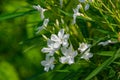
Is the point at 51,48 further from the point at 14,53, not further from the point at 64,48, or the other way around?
the point at 14,53

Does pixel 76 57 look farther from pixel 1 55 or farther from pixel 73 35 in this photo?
pixel 1 55

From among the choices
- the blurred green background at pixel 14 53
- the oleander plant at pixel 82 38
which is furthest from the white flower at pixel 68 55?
the blurred green background at pixel 14 53

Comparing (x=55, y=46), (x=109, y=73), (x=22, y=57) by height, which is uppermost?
(x=55, y=46)

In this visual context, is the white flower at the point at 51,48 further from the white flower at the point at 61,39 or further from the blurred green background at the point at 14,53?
the blurred green background at the point at 14,53

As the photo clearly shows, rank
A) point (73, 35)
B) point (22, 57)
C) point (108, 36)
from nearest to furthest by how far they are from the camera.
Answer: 1. point (108, 36)
2. point (73, 35)
3. point (22, 57)

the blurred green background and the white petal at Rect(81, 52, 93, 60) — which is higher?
the white petal at Rect(81, 52, 93, 60)

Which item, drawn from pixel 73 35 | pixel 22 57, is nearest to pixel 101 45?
pixel 73 35

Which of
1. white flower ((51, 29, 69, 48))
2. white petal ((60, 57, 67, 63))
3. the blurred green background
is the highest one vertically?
white flower ((51, 29, 69, 48))

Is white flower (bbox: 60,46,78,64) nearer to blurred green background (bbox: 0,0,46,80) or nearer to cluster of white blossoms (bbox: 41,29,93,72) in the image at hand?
cluster of white blossoms (bbox: 41,29,93,72)

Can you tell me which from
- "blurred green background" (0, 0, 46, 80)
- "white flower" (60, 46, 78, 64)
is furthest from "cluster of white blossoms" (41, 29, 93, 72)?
"blurred green background" (0, 0, 46, 80)

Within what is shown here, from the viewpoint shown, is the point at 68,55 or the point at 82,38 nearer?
the point at 68,55

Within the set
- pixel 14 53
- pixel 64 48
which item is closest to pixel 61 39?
pixel 64 48
